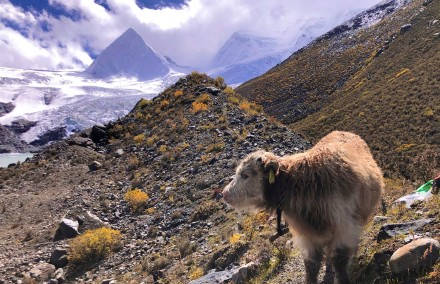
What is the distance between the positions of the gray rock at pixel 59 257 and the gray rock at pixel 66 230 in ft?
3.12

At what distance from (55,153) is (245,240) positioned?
56.3 ft

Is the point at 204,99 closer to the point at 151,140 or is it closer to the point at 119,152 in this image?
the point at 151,140

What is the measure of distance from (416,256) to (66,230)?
10527 millimetres

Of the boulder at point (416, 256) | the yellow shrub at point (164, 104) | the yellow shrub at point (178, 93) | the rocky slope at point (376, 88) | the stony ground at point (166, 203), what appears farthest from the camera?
the yellow shrub at point (178, 93)

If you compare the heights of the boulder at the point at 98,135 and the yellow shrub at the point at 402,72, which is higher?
the boulder at the point at 98,135

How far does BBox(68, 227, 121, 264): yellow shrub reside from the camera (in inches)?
435

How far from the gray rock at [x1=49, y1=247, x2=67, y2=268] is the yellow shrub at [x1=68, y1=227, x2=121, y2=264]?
0.18 m

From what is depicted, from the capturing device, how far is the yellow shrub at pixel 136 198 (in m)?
14.3

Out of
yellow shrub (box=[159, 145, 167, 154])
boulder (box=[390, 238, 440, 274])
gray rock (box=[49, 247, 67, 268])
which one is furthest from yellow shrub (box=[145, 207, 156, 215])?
boulder (box=[390, 238, 440, 274])

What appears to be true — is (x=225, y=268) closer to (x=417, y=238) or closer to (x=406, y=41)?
(x=417, y=238)

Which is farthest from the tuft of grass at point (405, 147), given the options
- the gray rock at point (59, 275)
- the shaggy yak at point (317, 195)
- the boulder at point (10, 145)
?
the boulder at point (10, 145)

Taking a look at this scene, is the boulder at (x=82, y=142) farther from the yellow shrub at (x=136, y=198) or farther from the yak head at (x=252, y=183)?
the yak head at (x=252, y=183)

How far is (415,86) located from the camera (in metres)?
34.6

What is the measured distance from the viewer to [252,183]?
5.33m
